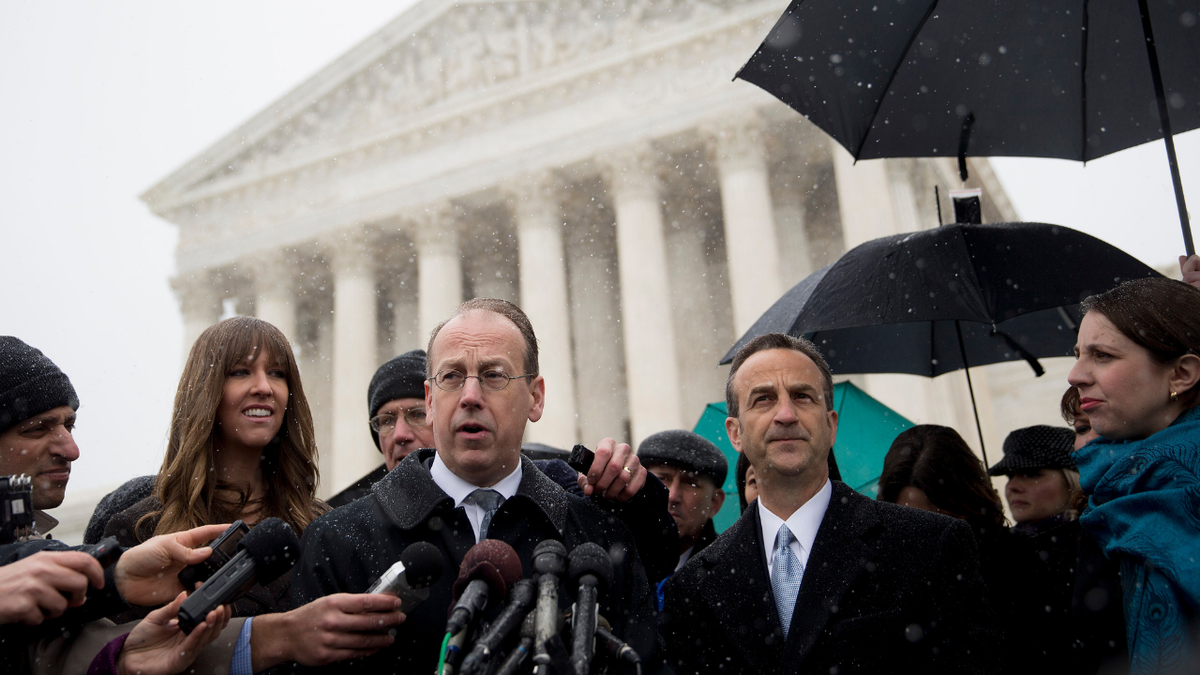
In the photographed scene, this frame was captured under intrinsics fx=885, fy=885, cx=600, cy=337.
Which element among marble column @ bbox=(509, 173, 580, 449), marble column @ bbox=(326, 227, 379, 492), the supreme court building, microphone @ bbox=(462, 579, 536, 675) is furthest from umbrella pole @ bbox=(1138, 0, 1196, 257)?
marble column @ bbox=(326, 227, 379, 492)

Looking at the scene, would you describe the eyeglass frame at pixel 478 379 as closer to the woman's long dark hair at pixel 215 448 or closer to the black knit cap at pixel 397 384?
the woman's long dark hair at pixel 215 448

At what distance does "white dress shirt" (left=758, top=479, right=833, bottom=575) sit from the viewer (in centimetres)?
346

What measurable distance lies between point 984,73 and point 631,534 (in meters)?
3.83

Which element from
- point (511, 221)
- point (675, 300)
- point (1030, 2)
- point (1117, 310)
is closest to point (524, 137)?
point (511, 221)

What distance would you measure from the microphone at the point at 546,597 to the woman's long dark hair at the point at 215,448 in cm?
206

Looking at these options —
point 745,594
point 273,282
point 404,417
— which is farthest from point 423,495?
point 273,282

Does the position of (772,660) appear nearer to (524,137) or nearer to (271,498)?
(271,498)

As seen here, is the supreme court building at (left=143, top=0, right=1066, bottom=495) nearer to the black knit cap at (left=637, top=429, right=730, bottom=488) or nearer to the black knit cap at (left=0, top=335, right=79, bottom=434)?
the black knit cap at (left=637, top=429, right=730, bottom=488)

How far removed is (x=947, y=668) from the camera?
306cm

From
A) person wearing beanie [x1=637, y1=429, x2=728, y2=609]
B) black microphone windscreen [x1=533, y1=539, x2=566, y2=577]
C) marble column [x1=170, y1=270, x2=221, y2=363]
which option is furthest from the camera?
marble column [x1=170, y1=270, x2=221, y2=363]

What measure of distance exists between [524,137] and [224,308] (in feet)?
41.6

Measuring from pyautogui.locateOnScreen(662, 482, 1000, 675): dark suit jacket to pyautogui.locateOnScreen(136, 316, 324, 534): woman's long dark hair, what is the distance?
1.80 metres

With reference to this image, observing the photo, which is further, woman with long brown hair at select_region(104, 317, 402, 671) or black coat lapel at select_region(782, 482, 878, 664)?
woman with long brown hair at select_region(104, 317, 402, 671)

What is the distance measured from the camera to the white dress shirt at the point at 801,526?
3463mm
